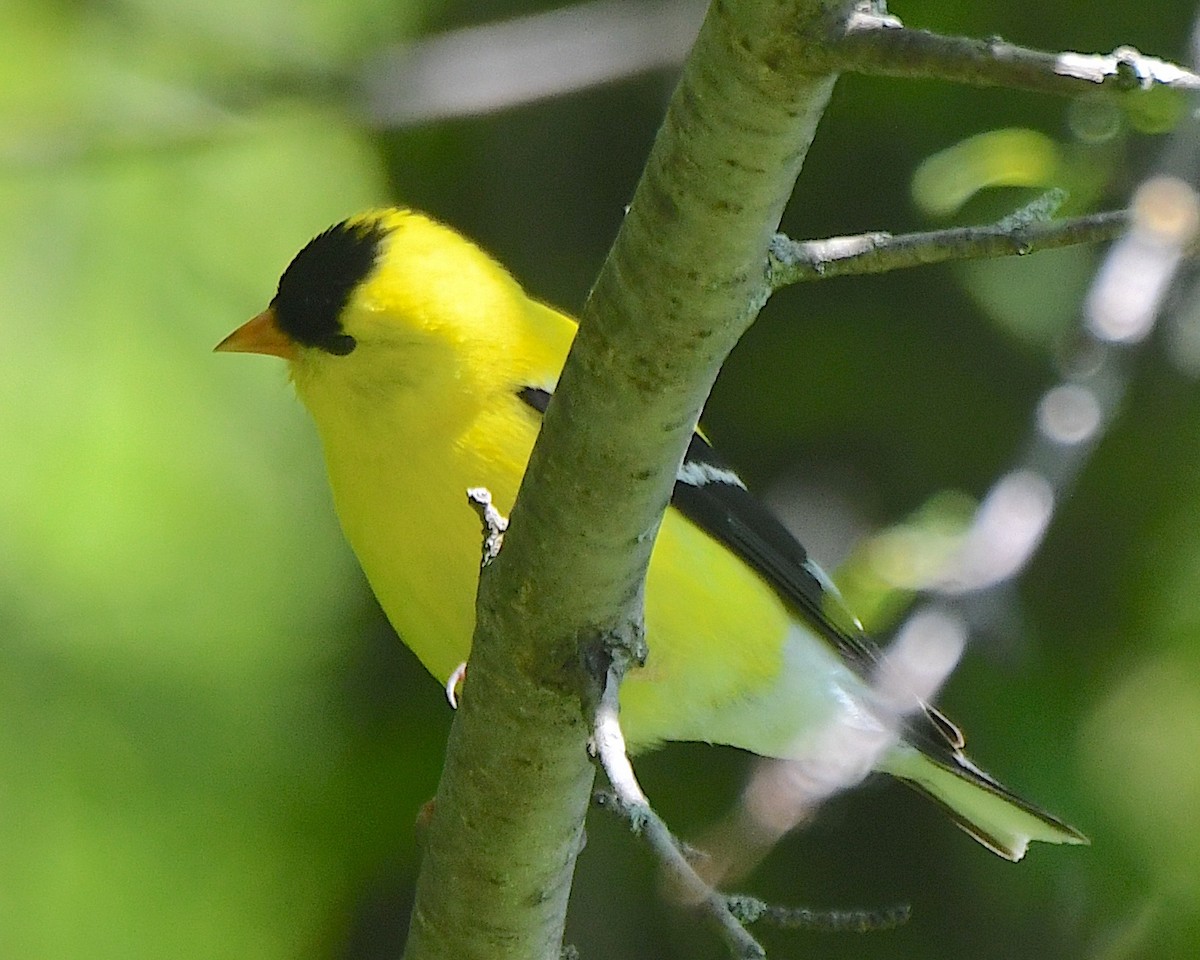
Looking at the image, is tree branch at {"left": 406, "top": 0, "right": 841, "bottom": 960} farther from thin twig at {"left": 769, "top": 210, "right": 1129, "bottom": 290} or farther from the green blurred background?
the green blurred background

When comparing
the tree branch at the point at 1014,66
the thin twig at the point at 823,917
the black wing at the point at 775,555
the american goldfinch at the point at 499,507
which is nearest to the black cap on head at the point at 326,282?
the american goldfinch at the point at 499,507

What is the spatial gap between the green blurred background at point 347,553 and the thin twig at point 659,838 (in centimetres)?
176

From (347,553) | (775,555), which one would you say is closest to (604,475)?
(775,555)

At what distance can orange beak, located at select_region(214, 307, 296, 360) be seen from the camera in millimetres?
2670

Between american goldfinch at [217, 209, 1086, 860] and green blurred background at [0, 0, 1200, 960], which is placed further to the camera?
green blurred background at [0, 0, 1200, 960]

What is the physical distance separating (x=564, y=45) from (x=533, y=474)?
1980 millimetres

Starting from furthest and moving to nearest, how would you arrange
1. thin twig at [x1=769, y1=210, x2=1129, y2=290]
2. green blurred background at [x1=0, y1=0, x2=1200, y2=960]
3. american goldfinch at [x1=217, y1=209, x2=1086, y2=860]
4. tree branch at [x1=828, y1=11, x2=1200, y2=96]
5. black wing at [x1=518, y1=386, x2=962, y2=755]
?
1. green blurred background at [x1=0, y1=0, x2=1200, y2=960]
2. black wing at [x1=518, y1=386, x2=962, y2=755]
3. american goldfinch at [x1=217, y1=209, x2=1086, y2=860]
4. thin twig at [x1=769, y1=210, x2=1129, y2=290]
5. tree branch at [x1=828, y1=11, x2=1200, y2=96]

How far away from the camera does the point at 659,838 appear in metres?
1.25

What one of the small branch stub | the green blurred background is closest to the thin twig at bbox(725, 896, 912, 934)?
the small branch stub

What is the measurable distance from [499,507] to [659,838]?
3.73 feet

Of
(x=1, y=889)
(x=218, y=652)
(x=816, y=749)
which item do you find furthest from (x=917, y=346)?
(x=1, y=889)

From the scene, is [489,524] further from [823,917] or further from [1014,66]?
[1014,66]

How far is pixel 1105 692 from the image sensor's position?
306 centimetres

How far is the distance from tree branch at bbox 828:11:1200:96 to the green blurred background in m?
2.07
